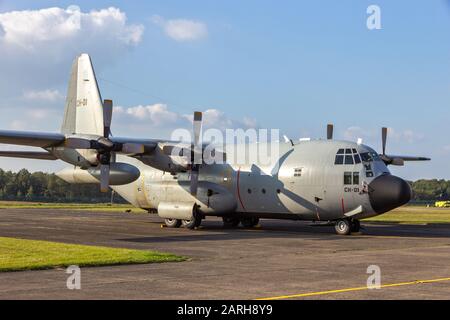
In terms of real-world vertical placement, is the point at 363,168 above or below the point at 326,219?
above

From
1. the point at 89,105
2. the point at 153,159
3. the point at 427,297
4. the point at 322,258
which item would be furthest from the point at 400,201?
the point at 89,105

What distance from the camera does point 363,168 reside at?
2716 centimetres

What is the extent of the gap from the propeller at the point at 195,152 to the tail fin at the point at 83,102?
5.62 meters

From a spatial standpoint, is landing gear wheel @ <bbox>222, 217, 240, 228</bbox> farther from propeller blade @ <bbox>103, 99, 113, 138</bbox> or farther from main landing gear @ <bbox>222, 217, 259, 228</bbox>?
propeller blade @ <bbox>103, 99, 113, 138</bbox>

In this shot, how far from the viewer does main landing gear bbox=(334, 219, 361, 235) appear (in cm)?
2798

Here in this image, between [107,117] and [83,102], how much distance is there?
18.9 feet

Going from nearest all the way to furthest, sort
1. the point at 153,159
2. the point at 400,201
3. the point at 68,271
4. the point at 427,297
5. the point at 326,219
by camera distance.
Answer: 1. the point at 427,297
2. the point at 68,271
3. the point at 400,201
4. the point at 326,219
5. the point at 153,159

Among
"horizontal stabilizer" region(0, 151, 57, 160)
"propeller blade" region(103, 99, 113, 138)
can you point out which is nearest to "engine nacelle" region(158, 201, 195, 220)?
"propeller blade" region(103, 99, 113, 138)

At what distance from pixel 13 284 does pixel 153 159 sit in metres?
20.2

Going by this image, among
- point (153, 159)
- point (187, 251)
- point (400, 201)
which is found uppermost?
point (153, 159)

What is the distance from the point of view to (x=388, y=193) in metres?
26.2

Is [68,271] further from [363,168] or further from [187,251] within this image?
[363,168]

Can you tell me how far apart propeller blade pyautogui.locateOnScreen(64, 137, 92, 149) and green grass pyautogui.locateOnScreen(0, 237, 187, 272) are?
842 cm
